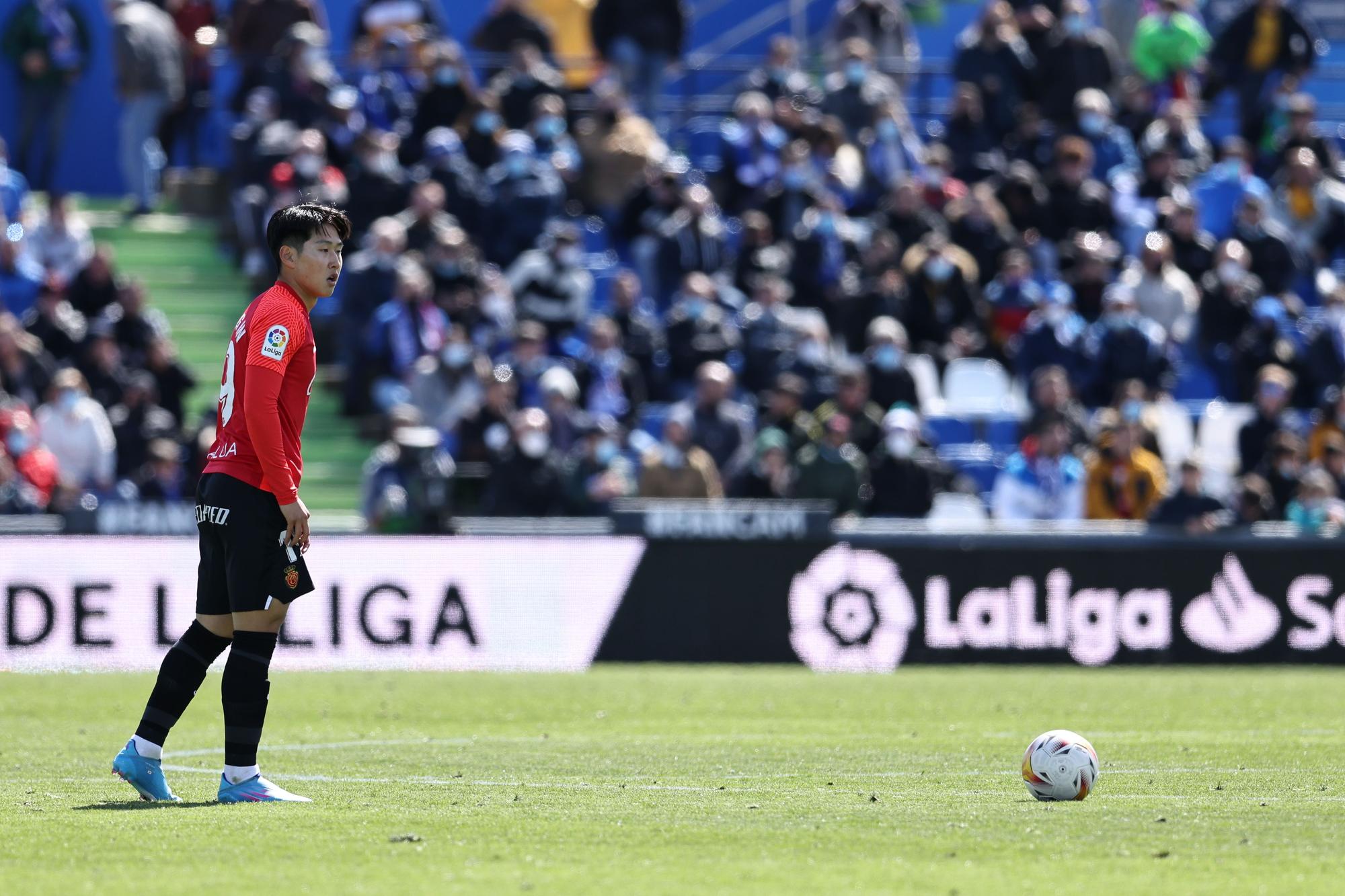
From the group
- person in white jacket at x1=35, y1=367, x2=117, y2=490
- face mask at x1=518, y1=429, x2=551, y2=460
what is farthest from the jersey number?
person in white jacket at x1=35, y1=367, x2=117, y2=490

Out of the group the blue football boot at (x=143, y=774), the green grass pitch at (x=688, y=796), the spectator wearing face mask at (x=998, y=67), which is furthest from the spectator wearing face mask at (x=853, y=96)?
the blue football boot at (x=143, y=774)

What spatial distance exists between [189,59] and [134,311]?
5.15 meters

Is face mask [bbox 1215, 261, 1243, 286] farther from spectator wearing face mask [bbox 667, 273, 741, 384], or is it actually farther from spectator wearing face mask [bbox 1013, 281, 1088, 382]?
spectator wearing face mask [bbox 667, 273, 741, 384]

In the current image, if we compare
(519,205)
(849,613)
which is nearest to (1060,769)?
(849,613)

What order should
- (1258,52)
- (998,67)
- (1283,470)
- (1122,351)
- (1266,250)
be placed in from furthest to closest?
(1258,52) < (998,67) < (1266,250) < (1122,351) < (1283,470)

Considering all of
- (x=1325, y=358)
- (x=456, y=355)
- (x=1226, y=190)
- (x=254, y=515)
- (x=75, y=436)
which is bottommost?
(x=254, y=515)

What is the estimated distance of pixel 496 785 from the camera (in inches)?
353

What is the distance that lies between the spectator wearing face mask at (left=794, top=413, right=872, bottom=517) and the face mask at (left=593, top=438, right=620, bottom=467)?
1499 mm

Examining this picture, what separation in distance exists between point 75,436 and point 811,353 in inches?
248

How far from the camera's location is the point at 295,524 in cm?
798

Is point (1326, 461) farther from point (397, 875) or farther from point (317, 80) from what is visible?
point (397, 875)

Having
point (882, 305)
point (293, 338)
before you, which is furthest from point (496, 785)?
point (882, 305)

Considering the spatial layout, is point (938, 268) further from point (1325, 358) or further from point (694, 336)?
point (1325, 358)

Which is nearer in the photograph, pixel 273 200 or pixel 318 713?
pixel 318 713
